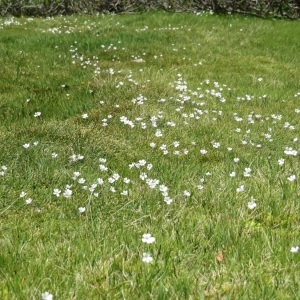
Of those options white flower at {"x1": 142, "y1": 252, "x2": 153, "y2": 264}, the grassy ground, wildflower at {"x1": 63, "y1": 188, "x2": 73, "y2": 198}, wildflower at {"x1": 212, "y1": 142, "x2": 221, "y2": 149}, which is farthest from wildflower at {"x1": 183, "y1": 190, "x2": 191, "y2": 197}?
wildflower at {"x1": 212, "y1": 142, "x2": 221, "y2": 149}

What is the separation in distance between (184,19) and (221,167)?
16.5m

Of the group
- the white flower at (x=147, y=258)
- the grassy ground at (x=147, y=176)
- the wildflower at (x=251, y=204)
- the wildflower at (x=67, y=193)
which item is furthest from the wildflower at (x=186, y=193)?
the white flower at (x=147, y=258)

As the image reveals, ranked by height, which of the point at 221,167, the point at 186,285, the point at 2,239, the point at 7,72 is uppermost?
the point at 186,285

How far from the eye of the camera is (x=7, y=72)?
11.6 metres

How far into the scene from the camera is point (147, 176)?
567cm

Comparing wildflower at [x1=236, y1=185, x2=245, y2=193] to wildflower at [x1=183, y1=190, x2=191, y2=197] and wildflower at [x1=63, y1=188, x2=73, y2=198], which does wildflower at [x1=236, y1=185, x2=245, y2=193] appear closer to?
wildflower at [x1=183, y1=190, x2=191, y2=197]

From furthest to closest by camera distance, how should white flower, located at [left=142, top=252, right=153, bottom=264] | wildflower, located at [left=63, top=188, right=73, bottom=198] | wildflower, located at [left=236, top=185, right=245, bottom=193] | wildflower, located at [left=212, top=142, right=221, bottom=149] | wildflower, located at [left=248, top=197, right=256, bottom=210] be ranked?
1. wildflower, located at [left=212, top=142, right=221, bottom=149]
2. wildflower, located at [left=63, top=188, right=73, bottom=198]
3. wildflower, located at [left=236, top=185, right=245, bottom=193]
4. wildflower, located at [left=248, top=197, right=256, bottom=210]
5. white flower, located at [left=142, top=252, right=153, bottom=264]

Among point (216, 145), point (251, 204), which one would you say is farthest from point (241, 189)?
point (216, 145)

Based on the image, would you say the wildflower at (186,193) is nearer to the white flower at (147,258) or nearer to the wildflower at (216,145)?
the white flower at (147,258)

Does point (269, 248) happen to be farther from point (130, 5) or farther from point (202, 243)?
point (130, 5)

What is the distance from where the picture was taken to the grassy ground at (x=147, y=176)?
3311 mm

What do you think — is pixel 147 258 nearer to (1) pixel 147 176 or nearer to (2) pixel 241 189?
(2) pixel 241 189

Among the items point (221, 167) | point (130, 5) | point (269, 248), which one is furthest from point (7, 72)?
point (130, 5)

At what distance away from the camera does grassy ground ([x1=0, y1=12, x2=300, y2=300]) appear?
331 centimetres
